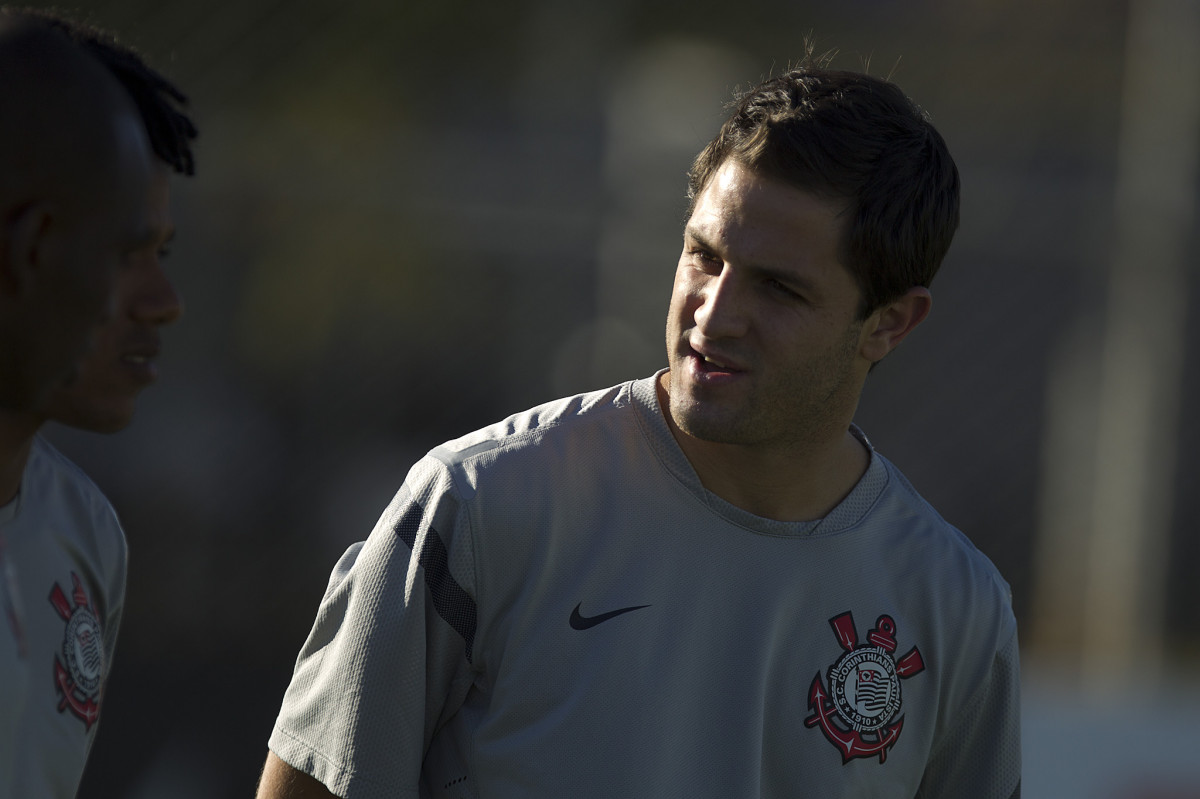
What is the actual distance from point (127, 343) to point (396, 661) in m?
0.81

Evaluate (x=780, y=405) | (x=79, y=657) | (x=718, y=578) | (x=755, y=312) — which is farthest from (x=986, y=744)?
(x=79, y=657)

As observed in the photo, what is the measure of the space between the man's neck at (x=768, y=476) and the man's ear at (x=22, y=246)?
1.21 metres

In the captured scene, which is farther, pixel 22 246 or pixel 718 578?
pixel 718 578

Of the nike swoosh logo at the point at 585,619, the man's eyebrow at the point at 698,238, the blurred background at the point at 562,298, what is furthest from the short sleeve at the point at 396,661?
the blurred background at the point at 562,298

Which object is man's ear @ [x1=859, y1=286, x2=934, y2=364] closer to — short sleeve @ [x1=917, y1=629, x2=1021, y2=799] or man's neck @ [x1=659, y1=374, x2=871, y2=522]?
man's neck @ [x1=659, y1=374, x2=871, y2=522]

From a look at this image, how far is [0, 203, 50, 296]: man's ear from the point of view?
4.17 feet

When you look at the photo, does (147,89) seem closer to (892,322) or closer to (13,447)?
(13,447)

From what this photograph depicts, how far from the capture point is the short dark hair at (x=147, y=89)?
147cm

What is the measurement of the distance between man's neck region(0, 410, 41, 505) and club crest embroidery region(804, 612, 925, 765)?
1311 mm

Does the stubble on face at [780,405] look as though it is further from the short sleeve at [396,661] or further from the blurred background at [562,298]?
the blurred background at [562,298]

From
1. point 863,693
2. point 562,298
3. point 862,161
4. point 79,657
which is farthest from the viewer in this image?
point 562,298

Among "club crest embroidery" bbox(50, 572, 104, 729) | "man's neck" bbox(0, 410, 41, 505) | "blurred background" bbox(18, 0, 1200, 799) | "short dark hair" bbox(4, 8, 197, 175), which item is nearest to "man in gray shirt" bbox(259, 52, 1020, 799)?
"club crest embroidery" bbox(50, 572, 104, 729)

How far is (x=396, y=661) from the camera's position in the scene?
2.04m

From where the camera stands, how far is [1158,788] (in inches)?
184
